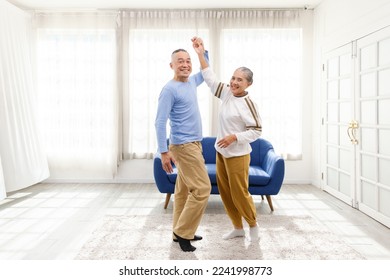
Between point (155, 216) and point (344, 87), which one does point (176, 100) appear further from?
point (344, 87)

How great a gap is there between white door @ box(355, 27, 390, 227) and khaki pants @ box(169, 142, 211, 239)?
6.26 feet

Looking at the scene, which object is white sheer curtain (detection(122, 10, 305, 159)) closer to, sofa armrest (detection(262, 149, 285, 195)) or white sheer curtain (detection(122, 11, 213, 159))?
white sheer curtain (detection(122, 11, 213, 159))

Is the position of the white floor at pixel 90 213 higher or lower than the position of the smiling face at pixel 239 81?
lower

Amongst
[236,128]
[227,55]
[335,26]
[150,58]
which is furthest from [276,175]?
[150,58]

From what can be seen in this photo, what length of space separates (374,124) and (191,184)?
2.12m

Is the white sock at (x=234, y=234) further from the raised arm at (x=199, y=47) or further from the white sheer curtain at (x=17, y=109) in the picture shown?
the white sheer curtain at (x=17, y=109)

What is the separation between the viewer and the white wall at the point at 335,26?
3406mm

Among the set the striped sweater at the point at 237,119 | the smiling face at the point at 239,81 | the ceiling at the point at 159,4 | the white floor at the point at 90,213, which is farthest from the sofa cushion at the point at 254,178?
the ceiling at the point at 159,4

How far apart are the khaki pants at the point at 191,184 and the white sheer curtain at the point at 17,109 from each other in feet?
9.28

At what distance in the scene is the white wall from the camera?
3406 mm

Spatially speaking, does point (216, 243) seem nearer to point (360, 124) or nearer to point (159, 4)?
point (360, 124)

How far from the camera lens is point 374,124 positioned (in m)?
3.43

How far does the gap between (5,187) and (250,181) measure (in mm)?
3128

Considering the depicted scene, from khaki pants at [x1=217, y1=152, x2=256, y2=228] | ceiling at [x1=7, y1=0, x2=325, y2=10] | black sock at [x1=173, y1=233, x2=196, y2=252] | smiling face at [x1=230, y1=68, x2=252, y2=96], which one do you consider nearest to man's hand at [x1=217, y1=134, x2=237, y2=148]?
khaki pants at [x1=217, y1=152, x2=256, y2=228]
